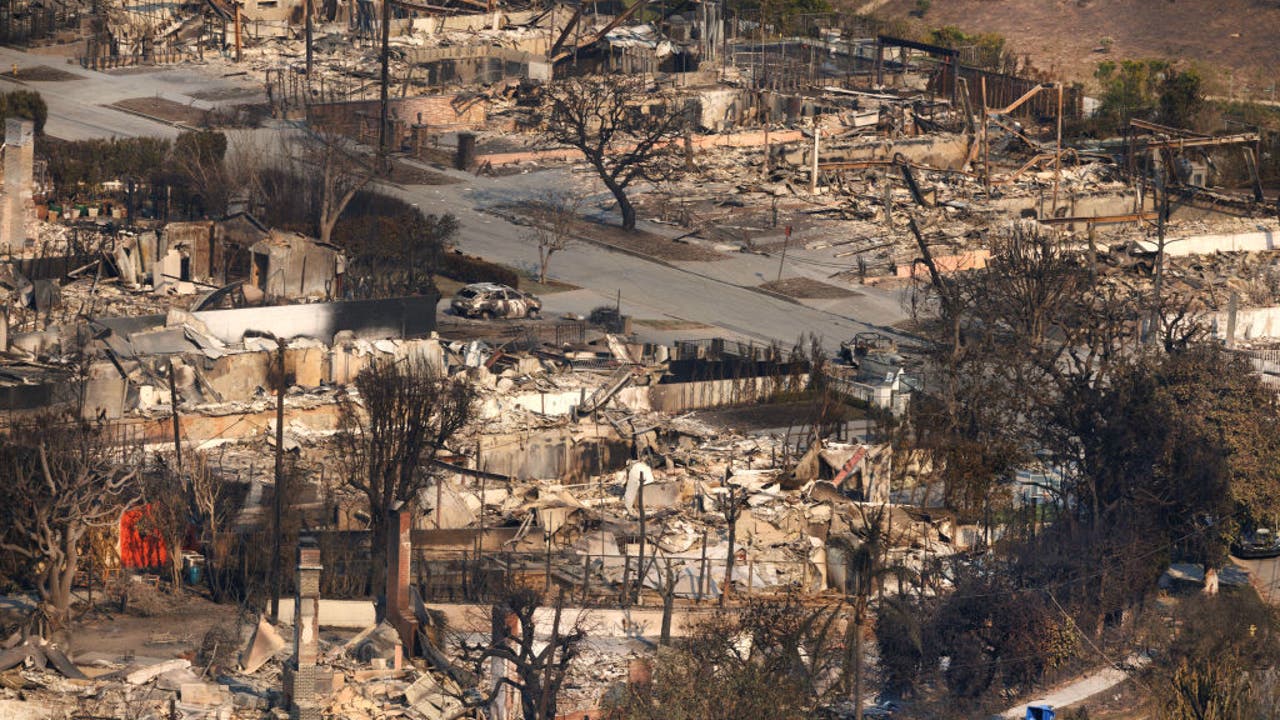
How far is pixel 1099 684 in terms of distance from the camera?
37.6 meters

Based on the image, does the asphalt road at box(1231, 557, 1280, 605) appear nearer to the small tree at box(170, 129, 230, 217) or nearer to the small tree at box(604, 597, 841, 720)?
the small tree at box(604, 597, 841, 720)

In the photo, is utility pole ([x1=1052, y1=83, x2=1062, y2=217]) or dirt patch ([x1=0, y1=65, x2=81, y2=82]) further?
dirt patch ([x1=0, y1=65, x2=81, y2=82])

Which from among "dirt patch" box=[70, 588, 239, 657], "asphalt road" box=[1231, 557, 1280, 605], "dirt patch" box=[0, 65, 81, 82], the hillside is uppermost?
the hillside

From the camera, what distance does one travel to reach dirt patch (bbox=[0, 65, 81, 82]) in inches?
3024

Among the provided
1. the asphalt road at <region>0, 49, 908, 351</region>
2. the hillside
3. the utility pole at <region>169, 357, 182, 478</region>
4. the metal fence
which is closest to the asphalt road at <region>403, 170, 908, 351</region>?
the asphalt road at <region>0, 49, 908, 351</region>

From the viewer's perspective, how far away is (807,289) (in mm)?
61000

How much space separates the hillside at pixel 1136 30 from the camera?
3780 inches

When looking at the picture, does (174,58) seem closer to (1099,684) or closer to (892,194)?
(892,194)

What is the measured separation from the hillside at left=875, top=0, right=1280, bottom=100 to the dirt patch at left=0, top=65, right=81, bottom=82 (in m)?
39.6

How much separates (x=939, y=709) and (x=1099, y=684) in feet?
9.18

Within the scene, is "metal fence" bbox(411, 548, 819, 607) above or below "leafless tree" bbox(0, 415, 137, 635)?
below

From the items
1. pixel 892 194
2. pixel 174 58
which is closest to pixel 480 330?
pixel 892 194

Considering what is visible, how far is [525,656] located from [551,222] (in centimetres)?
3275

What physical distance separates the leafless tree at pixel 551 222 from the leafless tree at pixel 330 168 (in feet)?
15.3
